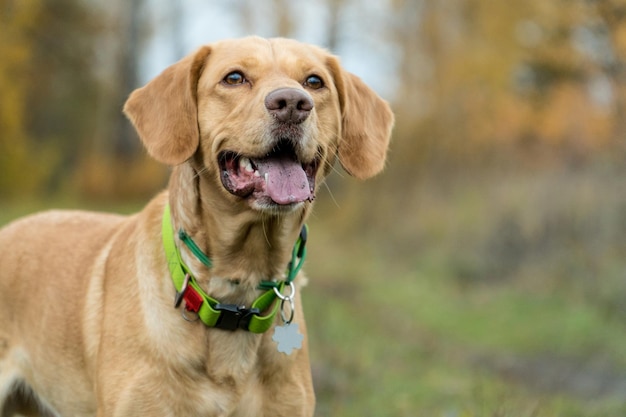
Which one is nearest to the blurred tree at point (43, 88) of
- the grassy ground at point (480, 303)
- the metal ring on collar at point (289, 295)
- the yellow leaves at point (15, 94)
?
the yellow leaves at point (15, 94)

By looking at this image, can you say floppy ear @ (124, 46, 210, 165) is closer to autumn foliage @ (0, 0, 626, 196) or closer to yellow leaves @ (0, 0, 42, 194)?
autumn foliage @ (0, 0, 626, 196)

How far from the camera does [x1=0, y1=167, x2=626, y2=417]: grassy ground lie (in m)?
6.40

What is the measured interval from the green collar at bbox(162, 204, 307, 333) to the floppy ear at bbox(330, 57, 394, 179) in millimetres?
607

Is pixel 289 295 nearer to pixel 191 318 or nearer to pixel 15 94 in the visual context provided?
pixel 191 318

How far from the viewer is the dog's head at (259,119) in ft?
10.5

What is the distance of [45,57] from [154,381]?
2139cm

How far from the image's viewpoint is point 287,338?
341 centimetres

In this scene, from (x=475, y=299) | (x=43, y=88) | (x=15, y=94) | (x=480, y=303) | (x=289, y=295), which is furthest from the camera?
(x=43, y=88)

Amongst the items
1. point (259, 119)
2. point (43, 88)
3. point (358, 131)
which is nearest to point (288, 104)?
point (259, 119)

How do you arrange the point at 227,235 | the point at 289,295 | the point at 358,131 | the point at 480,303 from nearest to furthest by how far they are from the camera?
the point at 227,235, the point at 289,295, the point at 358,131, the point at 480,303

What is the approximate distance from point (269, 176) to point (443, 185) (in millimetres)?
14319

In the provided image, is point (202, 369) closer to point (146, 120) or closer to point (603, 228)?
point (146, 120)

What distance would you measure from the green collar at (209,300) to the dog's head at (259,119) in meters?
0.33

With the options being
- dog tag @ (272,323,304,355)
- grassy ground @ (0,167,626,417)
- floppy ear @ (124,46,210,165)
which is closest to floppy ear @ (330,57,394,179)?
floppy ear @ (124,46,210,165)
